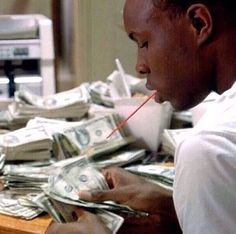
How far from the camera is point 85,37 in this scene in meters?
2.61

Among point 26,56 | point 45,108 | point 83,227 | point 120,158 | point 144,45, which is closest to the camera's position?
point 144,45

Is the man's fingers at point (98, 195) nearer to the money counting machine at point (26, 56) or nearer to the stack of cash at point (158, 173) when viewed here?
the stack of cash at point (158, 173)

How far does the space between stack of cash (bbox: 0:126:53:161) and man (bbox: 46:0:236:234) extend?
59cm

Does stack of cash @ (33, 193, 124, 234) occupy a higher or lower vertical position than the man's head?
lower

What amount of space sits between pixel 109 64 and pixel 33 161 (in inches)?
47.0

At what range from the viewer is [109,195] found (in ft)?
4.23

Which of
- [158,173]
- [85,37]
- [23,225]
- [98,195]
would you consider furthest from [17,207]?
[85,37]

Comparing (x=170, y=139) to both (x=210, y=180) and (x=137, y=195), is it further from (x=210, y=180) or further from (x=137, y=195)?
(x=210, y=180)

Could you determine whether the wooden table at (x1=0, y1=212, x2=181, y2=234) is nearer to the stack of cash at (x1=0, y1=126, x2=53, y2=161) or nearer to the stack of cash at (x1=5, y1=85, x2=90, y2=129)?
the stack of cash at (x1=0, y1=126, x2=53, y2=161)

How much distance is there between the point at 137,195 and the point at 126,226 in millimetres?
65

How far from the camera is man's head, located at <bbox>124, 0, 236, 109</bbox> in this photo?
2.90ft

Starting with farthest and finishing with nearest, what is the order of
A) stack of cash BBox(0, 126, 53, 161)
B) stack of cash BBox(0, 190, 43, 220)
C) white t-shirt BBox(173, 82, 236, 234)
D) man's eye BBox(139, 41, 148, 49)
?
stack of cash BBox(0, 126, 53, 161)
stack of cash BBox(0, 190, 43, 220)
man's eye BBox(139, 41, 148, 49)
white t-shirt BBox(173, 82, 236, 234)

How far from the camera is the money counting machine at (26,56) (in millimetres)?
2301

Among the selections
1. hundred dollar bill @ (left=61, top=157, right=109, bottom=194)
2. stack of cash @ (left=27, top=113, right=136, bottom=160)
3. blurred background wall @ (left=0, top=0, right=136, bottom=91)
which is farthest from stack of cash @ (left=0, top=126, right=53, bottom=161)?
blurred background wall @ (left=0, top=0, right=136, bottom=91)
